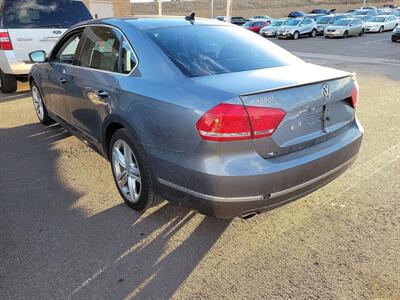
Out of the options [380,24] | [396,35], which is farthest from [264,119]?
[380,24]

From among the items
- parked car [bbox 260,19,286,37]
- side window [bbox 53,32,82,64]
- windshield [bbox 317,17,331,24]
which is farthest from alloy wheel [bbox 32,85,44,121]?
windshield [bbox 317,17,331,24]

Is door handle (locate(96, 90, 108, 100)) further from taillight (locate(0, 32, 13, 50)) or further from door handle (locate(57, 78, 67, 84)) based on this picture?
taillight (locate(0, 32, 13, 50))

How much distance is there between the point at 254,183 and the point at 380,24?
36.3 metres

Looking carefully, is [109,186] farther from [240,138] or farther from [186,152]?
[240,138]

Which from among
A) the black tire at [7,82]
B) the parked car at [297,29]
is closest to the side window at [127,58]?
the black tire at [7,82]

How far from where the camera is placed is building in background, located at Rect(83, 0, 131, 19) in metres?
28.7

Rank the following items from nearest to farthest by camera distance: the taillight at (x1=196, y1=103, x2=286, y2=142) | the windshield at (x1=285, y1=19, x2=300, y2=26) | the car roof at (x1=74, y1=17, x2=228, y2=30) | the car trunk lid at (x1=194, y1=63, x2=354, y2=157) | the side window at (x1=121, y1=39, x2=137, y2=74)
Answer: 1. the taillight at (x1=196, y1=103, x2=286, y2=142)
2. the car trunk lid at (x1=194, y1=63, x2=354, y2=157)
3. the side window at (x1=121, y1=39, x2=137, y2=74)
4. the car roof at (x1=74, y1=17, x2=228, y2=30)
5. the windshield at (x1=285, y1=19, x2=300, y2=26)

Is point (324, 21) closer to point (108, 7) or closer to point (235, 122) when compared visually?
point (108, 7)

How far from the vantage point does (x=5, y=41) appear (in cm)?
768

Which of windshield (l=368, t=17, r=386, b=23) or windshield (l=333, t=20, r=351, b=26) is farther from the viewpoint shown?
windshield (l=368, t=17, r=386, b=23)

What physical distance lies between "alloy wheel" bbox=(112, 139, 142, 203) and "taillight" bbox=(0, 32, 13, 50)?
18.0ft

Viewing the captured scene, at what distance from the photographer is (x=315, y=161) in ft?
9.23

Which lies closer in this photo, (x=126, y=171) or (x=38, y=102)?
(x=126, y=171)

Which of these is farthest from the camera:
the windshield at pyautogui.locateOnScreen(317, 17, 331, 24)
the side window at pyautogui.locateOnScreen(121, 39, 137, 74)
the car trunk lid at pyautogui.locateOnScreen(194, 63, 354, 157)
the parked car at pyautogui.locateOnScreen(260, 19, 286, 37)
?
the windshield at pyautogui.locateOnScreen(317, 17, 331, 24)
